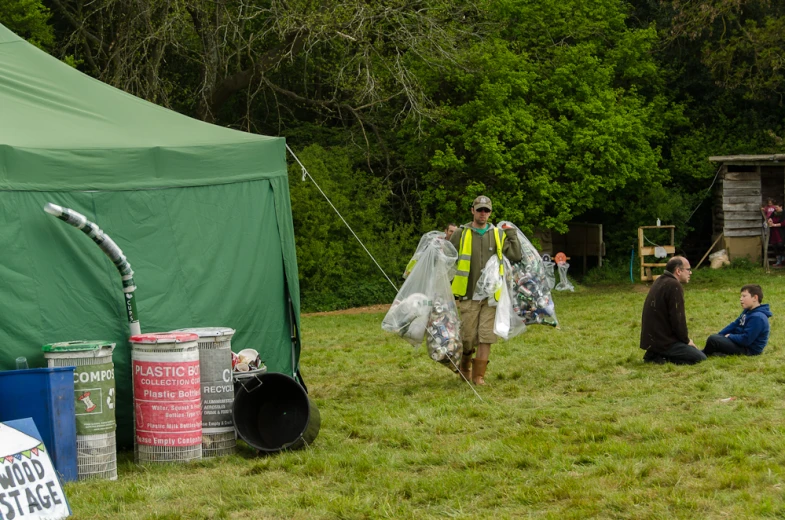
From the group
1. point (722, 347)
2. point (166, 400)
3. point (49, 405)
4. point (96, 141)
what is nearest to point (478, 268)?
point (722, 347)

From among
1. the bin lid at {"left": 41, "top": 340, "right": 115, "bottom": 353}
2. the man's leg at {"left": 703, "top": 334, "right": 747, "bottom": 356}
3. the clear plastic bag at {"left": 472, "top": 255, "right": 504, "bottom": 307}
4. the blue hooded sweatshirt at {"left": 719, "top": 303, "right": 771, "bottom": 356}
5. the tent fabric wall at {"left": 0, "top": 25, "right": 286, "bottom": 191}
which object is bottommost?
the man's leg at {"left": 703, "top": 334, "right": 747, "bottom": 356}

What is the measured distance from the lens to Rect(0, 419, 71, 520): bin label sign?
5.03m

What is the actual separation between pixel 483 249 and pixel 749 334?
2.91m

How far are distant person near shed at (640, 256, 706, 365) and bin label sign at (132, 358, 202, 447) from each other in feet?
16.1

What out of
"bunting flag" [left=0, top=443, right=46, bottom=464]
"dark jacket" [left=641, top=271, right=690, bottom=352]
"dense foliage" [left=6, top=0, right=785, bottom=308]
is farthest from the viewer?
"dense foliage" [left=6, top=0, right=785, bottom=308]

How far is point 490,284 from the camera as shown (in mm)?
8812

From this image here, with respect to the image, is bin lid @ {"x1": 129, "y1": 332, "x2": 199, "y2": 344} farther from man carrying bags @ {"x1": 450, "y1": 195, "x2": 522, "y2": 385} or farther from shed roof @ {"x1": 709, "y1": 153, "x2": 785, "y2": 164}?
shed roof @ {"x1": 709, "y1": 153, "x2": 785, "y2": 164}

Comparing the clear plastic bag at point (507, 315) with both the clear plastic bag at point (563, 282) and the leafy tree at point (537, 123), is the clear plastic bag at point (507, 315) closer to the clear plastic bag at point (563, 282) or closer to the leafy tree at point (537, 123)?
the leafy tree at point (537, 123)

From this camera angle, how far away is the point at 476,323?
8.96 meters

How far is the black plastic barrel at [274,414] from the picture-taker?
22.6 ft

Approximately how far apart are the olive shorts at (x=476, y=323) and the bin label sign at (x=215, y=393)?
2761mm

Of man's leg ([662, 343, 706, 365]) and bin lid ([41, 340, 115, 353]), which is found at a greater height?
bin lid ([41, 340, 115, 353])

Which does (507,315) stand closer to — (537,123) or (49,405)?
(49,405)

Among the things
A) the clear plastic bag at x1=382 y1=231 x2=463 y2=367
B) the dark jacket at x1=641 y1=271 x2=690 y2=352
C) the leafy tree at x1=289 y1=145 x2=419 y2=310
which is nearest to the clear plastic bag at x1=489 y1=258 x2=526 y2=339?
the clear plastic bag at x1=382 y1=231 x2=463 y2=367
